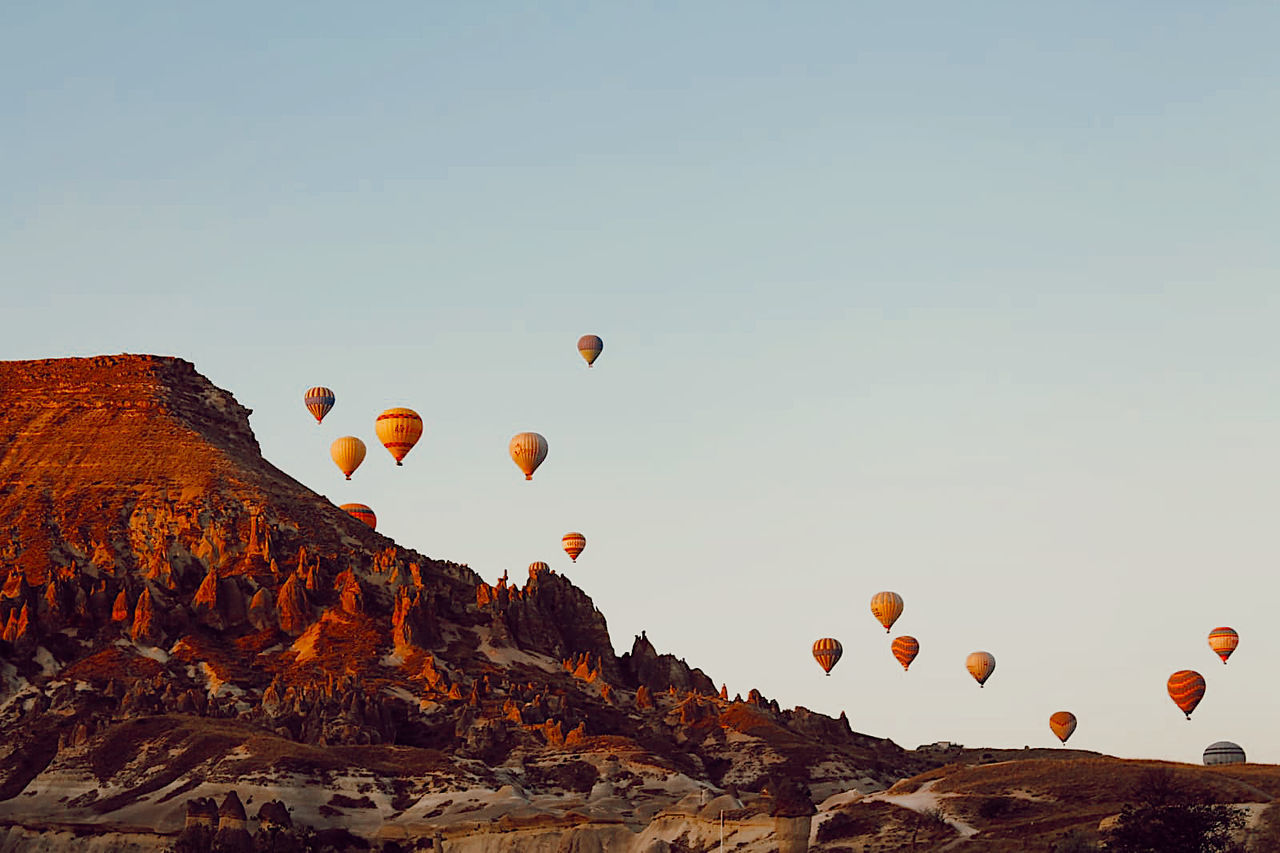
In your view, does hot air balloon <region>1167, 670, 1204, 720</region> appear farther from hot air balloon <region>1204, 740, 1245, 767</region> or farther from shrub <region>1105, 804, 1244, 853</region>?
shrub <region>1105, 804, 1244, 853</region>

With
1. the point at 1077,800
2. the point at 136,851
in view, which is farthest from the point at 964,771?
the point at 136,851

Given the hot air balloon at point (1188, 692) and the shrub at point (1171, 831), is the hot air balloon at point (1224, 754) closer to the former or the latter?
the hot air balloon at point (1188, 692)

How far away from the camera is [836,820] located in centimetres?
14925

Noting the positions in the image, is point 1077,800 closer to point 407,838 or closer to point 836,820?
point 836,820

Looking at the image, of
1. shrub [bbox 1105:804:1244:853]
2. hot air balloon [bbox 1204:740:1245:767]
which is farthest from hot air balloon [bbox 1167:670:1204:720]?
shrub [bbox 1105:804:1244:853]

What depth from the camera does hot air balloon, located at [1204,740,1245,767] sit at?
18675 cm

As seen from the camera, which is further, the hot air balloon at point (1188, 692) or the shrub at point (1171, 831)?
the hot air balloon at point (1188, 692)

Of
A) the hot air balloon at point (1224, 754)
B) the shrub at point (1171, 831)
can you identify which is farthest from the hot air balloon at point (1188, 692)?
the shrub at point (1171, 831)

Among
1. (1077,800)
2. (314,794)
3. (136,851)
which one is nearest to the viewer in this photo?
(1077,800)

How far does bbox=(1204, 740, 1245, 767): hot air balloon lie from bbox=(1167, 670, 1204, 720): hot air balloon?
315 inches

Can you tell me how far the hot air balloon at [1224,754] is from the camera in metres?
187

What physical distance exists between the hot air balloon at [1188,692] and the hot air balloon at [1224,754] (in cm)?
801

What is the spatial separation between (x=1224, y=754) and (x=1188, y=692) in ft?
35.4

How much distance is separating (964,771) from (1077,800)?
58.0 ft
